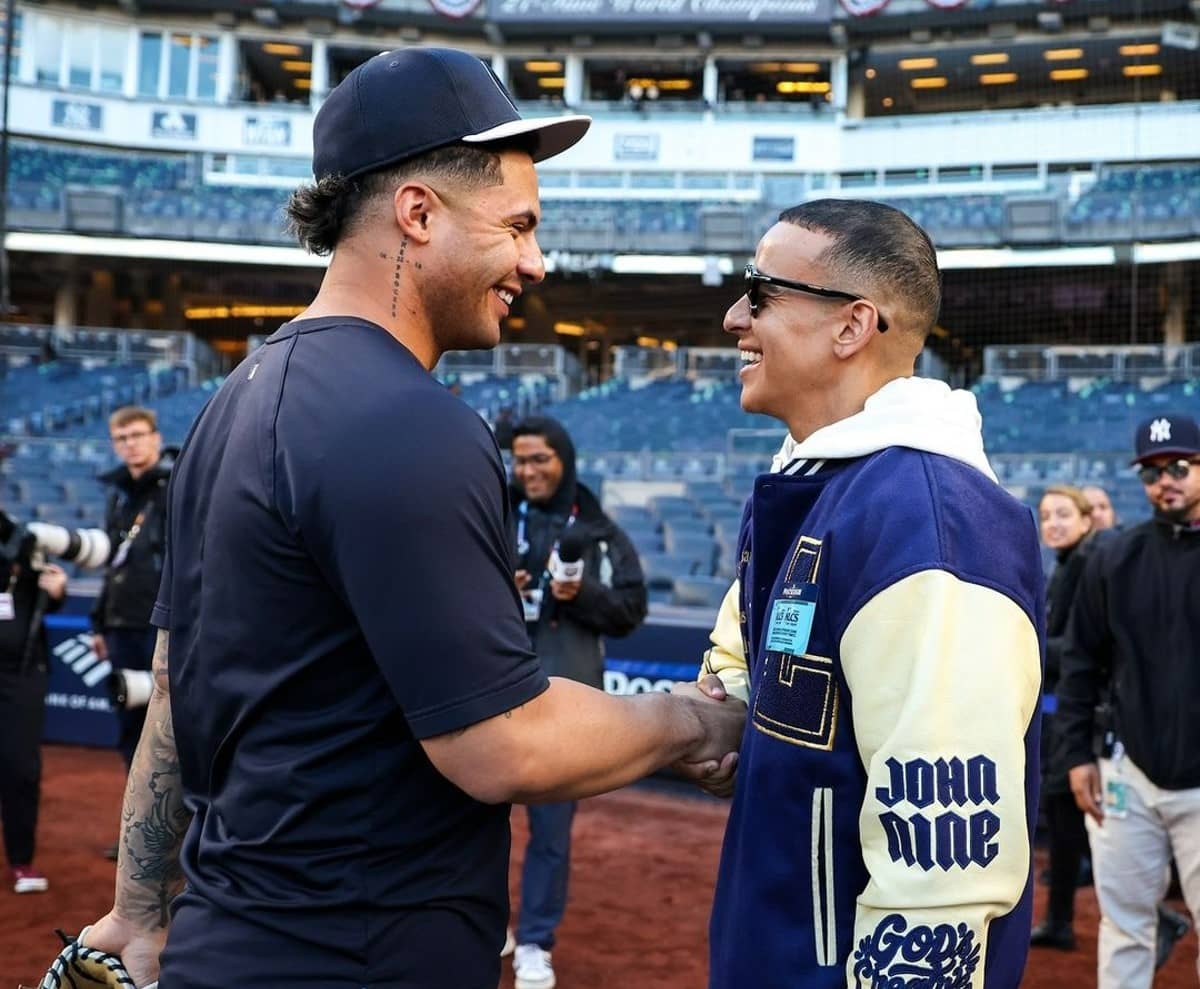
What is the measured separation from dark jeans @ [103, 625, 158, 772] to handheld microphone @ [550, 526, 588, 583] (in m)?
2.37

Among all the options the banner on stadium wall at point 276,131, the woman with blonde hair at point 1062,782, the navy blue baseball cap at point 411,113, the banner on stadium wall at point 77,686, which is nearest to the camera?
the navy blue baseball cap at point 411,113

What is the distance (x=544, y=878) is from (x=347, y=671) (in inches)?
131

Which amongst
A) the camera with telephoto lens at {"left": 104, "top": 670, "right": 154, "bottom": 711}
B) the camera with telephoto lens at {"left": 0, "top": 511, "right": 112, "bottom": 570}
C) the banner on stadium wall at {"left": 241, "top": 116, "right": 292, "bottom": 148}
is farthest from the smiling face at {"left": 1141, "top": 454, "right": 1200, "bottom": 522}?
the banner on stadium wall at {"left": 241, "top": 116, "right": 292, "bottom": 148}

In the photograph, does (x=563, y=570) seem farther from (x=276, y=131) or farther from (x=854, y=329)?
(x=276, y=131)

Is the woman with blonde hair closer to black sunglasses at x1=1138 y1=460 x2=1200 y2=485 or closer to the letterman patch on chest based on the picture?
black sunglasses at x1=1138 y1=460 x2=1200 y2=485

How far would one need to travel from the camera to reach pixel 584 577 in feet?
15.9

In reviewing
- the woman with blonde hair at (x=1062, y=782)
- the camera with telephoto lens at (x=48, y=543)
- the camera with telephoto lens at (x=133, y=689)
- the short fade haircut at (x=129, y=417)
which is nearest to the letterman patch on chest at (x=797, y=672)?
the camera with telephoto lens at (x=133, y=689)

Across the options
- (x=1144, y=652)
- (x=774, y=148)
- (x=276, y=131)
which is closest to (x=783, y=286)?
(x=1144, y=652)

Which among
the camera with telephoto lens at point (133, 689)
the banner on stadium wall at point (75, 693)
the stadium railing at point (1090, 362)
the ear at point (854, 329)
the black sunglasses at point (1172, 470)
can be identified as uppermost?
the stadium railing at point (1090, 362)

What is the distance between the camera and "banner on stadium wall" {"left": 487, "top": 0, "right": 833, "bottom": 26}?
3375cm

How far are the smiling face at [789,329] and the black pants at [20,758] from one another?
184 inches

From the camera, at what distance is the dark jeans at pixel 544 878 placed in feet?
14.9

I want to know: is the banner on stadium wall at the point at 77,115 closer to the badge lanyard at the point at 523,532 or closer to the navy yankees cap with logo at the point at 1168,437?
the badge lanyard at the point at 523,532

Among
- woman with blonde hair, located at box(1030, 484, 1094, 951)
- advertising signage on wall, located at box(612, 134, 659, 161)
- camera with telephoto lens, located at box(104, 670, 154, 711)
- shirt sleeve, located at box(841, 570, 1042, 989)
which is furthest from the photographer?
advertising signage on wall, located at box(612, 134, 659, 161)
